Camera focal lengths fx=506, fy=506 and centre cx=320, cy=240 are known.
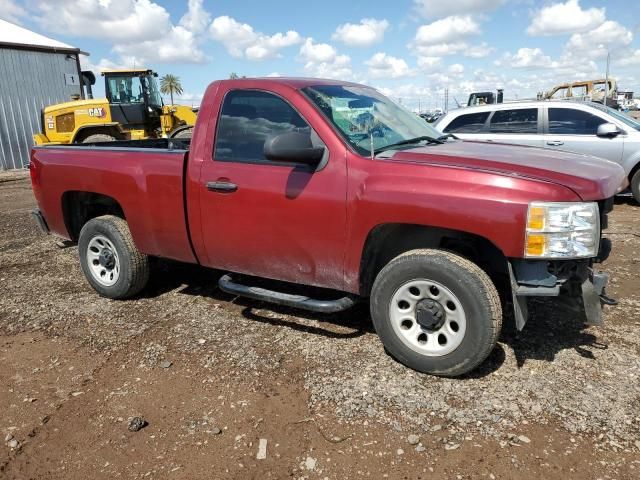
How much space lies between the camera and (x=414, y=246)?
345 cm

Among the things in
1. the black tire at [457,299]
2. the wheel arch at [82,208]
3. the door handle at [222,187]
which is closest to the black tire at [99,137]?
the wheel arch at [82,208]

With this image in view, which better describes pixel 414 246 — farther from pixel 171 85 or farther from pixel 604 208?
pixel 171 85

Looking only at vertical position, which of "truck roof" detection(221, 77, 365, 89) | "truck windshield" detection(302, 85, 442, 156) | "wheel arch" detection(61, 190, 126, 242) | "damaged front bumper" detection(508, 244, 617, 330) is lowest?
"damaged front bumper" detection(508, 244, 617, 330)

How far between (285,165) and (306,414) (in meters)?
1.67

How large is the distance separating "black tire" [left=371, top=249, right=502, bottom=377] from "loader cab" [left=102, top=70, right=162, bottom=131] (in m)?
12.7

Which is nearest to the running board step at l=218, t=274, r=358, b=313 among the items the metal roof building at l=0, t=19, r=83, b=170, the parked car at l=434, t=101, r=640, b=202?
the parked car at l=434, t=101, r=640, b=202

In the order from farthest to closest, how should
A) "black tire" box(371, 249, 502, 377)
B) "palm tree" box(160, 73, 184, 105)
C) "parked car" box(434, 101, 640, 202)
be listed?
1. "palm tree" box(160, 73, 184, 105)
2. "parked car" box(434, 101, 640, 202)
3. "black tire" box(371, 249, 502, 377)

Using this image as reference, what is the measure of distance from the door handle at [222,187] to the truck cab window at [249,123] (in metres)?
0.19

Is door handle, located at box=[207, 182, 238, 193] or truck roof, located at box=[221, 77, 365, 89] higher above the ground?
truck roof, located at box=[221, 77, 365, 89]

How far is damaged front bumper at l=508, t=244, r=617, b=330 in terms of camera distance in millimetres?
2885

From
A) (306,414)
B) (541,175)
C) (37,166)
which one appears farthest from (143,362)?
(541,175)

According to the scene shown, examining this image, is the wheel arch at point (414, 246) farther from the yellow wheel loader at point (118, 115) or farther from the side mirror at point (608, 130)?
the yellow wheel loader at point (118, 115)

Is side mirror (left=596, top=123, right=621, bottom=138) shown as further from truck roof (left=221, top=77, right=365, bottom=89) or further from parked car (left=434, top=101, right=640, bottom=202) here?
truck roof (left=221, top=77, right=365, bottom=89)

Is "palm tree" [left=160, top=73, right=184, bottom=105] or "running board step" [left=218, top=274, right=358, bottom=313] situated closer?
"running board step" [left=218, top=274, right=358, bottom=313]
